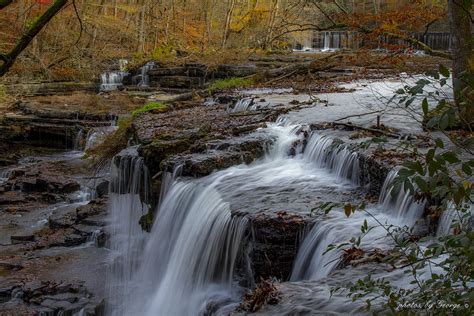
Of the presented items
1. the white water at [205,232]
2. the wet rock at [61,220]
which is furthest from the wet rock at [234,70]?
the white water at [205,232]

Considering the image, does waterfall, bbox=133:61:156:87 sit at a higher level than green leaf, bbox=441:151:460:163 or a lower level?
higher

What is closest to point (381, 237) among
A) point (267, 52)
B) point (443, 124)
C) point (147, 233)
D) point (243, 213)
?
point (243, 213)

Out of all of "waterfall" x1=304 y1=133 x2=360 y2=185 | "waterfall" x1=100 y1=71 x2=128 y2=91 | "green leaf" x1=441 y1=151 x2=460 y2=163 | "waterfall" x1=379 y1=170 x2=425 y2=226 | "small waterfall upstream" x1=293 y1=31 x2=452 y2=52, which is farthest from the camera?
"small waterfall upstream" x1=293 y1=31 x2=452 y2=52

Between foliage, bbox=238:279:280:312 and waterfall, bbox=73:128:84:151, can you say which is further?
waterfall, bbox=73:128:84:151

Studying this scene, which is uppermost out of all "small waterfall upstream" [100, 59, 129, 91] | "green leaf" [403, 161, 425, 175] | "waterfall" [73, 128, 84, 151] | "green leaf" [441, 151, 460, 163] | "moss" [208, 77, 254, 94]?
"small waterfall upstream" [100, 59, 129, 91]

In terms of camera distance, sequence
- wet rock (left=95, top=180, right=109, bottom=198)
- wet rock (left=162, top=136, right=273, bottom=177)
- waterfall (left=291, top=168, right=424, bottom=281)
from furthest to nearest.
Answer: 1. wet rock (left=95, top=180, right=109, bottom=198)
2. wet rock (left=162, top=136, right=273, bottom=177)
3. waterfall (left=291, top=168, right=424, bottom=281)

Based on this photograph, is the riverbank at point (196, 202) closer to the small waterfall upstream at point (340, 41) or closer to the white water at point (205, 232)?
the white water at point (205, 232)

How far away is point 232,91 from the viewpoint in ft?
58.9

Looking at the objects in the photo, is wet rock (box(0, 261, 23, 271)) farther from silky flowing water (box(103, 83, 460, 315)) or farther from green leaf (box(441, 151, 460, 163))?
green leaf (box(441, 151, 460, 163))

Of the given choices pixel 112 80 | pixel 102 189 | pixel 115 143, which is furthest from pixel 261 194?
pixel 112 80

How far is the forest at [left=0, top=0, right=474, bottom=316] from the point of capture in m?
3.50

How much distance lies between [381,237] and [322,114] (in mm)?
6551

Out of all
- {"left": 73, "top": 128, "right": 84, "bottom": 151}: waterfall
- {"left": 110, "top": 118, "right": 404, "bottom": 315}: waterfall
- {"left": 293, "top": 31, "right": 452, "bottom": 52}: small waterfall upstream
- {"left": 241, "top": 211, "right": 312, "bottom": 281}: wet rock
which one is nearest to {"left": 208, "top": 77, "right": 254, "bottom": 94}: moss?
{"left": 73, "top": 128, "right": 84, "bottom": 151}: waterfall

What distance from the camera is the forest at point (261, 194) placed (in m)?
3.50
